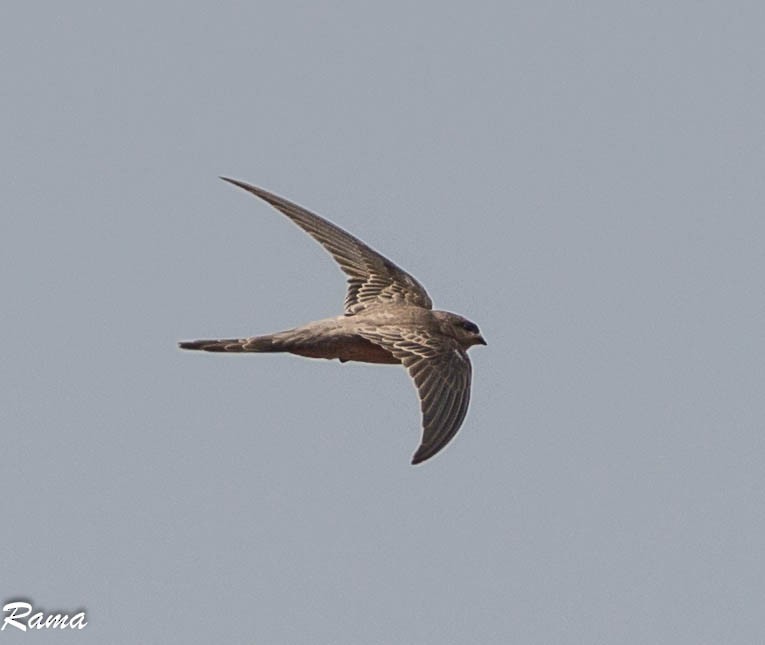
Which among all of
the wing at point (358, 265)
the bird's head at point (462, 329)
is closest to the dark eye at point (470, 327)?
the bird's head at point (462, 329)

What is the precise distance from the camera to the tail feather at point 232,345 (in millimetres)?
17516

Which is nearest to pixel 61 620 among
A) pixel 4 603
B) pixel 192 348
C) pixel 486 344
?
pixel 4 603

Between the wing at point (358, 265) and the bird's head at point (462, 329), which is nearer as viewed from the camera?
the bird's head at point (462, 329)

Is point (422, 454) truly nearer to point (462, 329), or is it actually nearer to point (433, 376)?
point (433, 376)

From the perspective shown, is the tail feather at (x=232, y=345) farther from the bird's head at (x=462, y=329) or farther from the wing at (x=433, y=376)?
the bird's head at (x=462, y=329)

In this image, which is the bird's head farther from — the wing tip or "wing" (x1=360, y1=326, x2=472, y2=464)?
the wing tip

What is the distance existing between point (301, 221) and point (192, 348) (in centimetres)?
205

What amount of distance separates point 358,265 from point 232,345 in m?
1.90

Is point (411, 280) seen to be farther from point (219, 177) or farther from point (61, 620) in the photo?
point (61, 620)

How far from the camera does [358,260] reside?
19125 mm

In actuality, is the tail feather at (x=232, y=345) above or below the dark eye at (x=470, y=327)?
below

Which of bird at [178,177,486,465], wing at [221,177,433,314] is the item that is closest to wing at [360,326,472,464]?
bird at [178,177,486,465]

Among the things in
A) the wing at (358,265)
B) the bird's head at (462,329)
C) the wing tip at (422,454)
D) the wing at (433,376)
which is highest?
the wing at (358,265)

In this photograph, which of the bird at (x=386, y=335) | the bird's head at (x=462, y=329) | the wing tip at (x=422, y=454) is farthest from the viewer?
the bird's head at (x=462, y=329)
